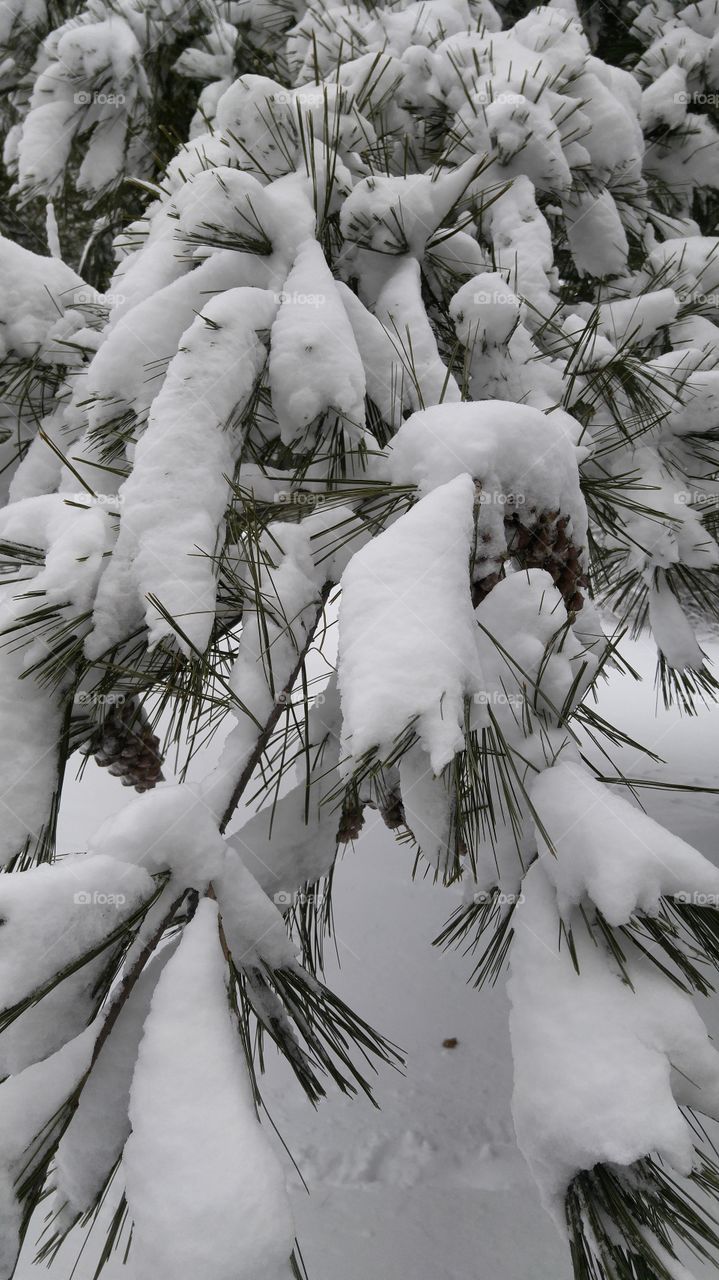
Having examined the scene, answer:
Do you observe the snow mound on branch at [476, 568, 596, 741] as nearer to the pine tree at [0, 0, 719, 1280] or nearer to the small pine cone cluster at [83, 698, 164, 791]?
the pine tree at [0, 0, 719, 1280]

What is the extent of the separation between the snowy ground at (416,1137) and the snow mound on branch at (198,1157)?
169cm

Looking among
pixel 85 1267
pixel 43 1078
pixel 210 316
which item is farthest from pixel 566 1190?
pixel 85 1267

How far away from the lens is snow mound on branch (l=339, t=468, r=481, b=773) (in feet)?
1.97

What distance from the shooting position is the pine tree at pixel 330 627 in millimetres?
674

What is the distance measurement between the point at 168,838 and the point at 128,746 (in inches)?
19.3

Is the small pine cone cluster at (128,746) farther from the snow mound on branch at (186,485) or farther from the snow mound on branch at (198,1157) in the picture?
the snow mound on branch at (198,1157)

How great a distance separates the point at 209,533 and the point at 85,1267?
7.06 feet

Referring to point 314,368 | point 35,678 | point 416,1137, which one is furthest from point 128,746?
point 416,1137

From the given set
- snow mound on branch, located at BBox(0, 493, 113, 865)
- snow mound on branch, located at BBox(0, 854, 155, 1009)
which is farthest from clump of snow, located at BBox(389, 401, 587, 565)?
snow mound on branch, located at BBox(0, 854, 155, 1009)

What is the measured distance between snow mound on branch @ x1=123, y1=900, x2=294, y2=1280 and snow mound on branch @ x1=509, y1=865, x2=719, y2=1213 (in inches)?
10.1

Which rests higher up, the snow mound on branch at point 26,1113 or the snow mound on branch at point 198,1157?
the snow mound on branch at point 198,1157

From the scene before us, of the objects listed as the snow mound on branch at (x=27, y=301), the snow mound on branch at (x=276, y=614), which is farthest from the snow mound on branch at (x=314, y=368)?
the snow mound on branch at (x=27, y=301)

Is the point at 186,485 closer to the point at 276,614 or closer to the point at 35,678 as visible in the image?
the point at 276,614

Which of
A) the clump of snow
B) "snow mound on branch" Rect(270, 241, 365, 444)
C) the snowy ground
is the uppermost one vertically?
"snow mound on branch" Rect(270, 241, 365, 444)
